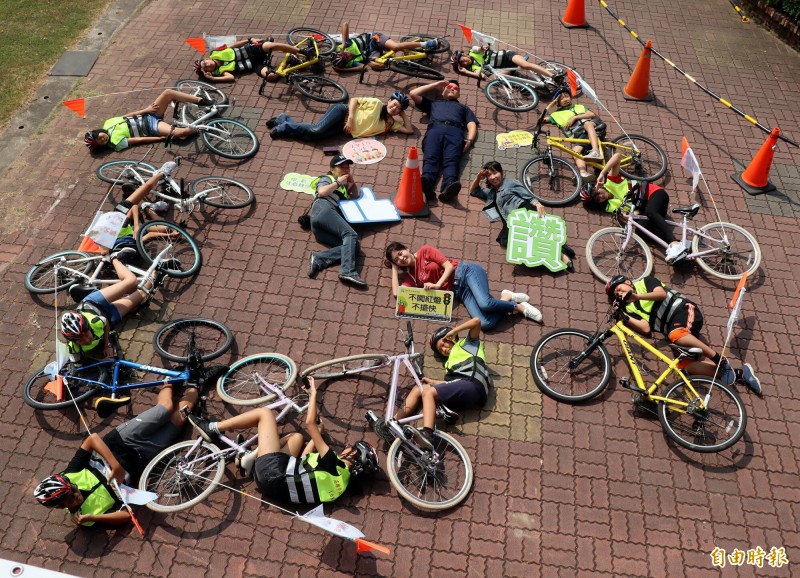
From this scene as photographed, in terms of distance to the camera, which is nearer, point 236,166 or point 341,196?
point 341,196

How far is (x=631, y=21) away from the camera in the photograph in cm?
1476

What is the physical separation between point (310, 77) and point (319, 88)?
26cm

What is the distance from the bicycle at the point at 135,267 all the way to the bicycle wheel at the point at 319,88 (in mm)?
4154

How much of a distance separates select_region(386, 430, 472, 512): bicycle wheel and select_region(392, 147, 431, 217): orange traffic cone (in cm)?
400

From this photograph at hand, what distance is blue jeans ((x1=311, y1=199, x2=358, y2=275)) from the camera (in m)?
9.11

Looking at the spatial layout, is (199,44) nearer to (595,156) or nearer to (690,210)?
(595,156)

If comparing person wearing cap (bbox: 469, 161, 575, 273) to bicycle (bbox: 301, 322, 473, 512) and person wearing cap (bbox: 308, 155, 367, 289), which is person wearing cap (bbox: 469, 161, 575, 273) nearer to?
person wearing cap (bbox: 308, 155, 367, 289)

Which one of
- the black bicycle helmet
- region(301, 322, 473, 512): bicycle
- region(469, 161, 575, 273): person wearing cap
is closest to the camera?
the black bicycle helmet

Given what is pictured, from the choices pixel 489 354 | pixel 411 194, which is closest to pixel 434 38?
pixel 411 194

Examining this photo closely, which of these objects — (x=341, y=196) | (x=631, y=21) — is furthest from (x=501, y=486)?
(x=631, y=21)

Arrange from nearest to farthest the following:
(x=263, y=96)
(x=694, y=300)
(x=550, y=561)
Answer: (x=550, y=561) < (x=694, y=300) < (x=263, y=96)

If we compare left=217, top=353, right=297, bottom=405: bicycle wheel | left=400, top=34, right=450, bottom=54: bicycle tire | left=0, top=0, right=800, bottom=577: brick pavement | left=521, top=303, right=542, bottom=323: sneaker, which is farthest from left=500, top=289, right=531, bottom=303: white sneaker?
left=400, top=34, right=450, bottom=54: bicycle tire

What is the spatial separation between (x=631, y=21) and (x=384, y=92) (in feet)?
21.1

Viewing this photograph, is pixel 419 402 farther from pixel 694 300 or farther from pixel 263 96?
pixel 263 96
